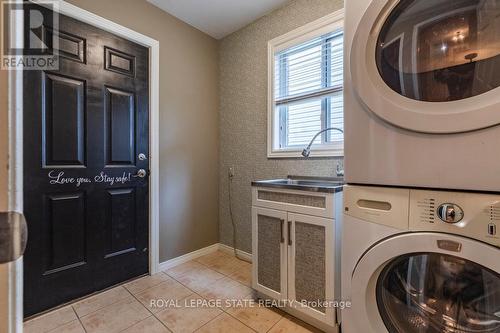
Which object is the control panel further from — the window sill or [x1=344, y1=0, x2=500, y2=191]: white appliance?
the window sill

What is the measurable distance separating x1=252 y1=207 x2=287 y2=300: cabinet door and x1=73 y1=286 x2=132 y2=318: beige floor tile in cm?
99

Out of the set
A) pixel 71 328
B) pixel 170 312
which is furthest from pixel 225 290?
pixel 71 328

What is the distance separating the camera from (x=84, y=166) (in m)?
1.61

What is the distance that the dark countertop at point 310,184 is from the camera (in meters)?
1.24

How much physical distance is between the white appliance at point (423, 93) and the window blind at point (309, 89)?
3.00 feet

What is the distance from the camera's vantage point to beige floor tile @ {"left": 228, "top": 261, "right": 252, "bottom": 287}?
1.87 meters

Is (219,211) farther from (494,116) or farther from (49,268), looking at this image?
(494,116)

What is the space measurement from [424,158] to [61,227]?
2039 mm

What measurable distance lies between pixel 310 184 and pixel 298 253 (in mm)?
561

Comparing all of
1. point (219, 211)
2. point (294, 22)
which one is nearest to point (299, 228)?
point (219, 211)

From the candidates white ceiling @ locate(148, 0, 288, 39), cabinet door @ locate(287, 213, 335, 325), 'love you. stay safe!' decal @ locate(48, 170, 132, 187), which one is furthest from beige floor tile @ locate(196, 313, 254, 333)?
white ceiling @ locate(148, 0, 288, 39)

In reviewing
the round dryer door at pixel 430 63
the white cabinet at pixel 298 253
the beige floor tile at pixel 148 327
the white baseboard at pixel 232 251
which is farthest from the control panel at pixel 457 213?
the white baseboard at pixel 232 251

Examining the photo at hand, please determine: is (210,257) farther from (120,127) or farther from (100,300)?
(120,127)

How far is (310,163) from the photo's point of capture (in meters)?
1.85
